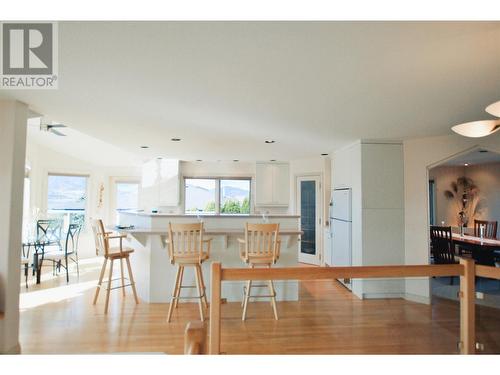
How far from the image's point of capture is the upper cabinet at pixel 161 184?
678 centimetres

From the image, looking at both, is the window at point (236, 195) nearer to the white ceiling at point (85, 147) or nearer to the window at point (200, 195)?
the window at point (200, 195)

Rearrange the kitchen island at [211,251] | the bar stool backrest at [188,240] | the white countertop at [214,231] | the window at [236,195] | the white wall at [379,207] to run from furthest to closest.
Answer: the window at [236,195], the white wall at [379,207], the kitchen island at [211,251], the white countertop at [214,231], the bar stool backrest at [188,240]

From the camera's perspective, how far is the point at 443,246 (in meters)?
4.95

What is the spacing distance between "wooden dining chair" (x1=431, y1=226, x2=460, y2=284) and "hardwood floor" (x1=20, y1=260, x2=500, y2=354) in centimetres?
113

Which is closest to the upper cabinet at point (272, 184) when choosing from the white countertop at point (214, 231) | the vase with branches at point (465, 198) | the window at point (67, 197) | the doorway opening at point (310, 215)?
the doorway opening at point (310, 215)

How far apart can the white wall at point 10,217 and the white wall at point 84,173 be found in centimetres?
439

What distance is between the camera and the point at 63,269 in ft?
19.1

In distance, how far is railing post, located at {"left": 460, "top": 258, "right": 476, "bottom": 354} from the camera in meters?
2.16

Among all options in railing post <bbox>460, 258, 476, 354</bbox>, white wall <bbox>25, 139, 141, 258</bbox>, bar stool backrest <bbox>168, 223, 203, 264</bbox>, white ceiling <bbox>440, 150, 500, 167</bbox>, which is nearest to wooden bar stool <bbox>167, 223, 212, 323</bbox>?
bar stool backrest <bbox>168, 223, 203, 264</bbox>

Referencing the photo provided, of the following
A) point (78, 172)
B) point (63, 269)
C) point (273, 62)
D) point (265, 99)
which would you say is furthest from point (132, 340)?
point (78, 172)

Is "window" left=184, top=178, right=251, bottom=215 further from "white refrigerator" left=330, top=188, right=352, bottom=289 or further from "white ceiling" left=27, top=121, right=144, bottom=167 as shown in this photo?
"white refrigerator" left=330, top=188, right=352, bottom=289

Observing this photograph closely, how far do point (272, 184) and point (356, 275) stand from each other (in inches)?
202

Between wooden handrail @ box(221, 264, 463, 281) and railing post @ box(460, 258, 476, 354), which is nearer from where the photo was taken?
wooden handrail @ box(221, 264, 463, 281)

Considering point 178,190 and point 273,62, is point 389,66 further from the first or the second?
point 178,190
